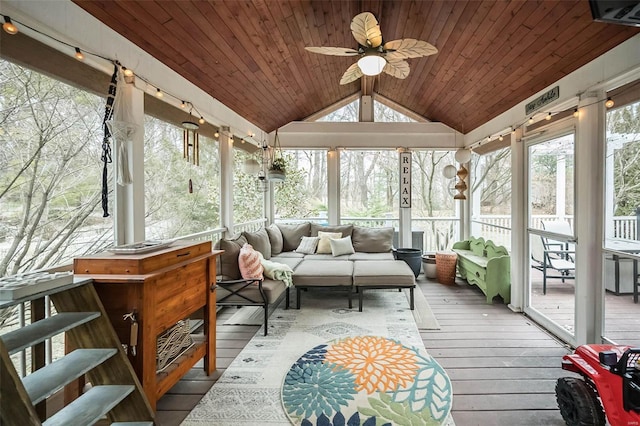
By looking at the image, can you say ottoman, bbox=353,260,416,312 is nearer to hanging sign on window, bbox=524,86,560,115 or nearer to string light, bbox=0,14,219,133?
hanging sign on window, bbox=524,86,560,115

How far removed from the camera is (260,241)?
4473 millimetres

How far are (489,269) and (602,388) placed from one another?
2.61 meters

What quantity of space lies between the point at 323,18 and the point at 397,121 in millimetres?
3198

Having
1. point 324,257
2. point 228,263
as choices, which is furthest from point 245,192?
point 228,263

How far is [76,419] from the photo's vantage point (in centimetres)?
139

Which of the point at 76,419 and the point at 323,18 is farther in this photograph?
the point at 323,18

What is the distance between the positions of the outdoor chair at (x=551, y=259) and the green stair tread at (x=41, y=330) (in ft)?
13.1

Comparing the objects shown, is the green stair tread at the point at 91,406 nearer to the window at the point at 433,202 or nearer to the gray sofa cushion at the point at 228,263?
the gray sofa cushion at the point at 228,263

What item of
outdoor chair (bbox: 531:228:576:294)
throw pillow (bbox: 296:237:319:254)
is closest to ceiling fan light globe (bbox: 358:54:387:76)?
Result: outdoor chair (bbox: 531:228:576:294)

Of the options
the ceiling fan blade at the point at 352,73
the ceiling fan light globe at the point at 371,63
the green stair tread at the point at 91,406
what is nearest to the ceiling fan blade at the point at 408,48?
the ceiling fan light globe at the point at 371,63

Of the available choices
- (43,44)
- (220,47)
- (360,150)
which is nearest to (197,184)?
(220,47)

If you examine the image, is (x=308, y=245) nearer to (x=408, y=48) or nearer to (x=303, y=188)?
(x=303, y=188)

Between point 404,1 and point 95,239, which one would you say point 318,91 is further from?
point 95,239

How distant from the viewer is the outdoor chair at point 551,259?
3217mm
